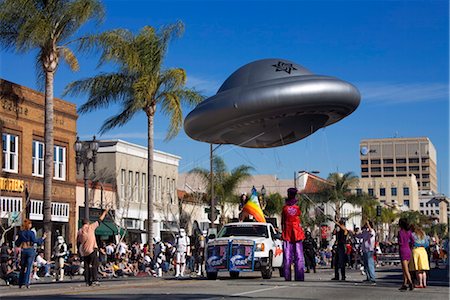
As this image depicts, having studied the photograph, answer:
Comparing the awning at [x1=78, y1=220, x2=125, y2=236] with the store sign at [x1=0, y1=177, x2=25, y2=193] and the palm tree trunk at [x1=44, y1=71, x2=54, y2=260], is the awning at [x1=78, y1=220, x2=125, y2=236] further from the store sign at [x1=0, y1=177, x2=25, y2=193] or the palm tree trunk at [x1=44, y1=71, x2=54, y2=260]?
the palm tree trunk at [x1=44, y1=71, x2=54, y2=260]

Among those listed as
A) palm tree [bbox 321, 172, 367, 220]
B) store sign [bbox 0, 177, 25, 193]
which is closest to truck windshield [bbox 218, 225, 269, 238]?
store sign [bbox 0, 177, 25, 193]

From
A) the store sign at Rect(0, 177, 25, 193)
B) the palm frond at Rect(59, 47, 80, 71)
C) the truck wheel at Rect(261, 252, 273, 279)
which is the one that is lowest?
the truck wheel at Rect(261, 252, 273, 279)

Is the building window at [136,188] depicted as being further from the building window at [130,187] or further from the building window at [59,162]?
the building window at [59,162]

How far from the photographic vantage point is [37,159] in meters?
44.2

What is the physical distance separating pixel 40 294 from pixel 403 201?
180 meters

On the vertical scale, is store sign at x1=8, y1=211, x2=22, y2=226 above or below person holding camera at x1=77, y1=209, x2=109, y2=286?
above

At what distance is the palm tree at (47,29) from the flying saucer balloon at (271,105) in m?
14.3

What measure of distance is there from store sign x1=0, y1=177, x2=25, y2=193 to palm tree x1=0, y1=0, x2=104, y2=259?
18.4 feet

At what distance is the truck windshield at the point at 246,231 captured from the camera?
25812 mm

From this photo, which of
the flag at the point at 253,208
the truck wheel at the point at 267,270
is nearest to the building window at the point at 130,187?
the flag at the point at 253,208

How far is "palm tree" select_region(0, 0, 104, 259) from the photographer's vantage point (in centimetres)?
3472

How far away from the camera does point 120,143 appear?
56.6 m

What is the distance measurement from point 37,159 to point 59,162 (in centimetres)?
271

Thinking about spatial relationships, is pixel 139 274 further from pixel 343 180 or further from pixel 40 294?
pixel 343 180
